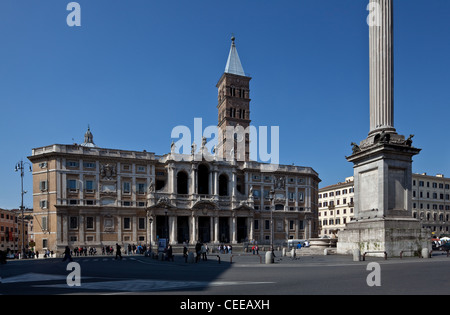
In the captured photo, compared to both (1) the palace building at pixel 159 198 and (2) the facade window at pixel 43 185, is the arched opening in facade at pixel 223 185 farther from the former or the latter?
(2) the facade window at pixel 43 185

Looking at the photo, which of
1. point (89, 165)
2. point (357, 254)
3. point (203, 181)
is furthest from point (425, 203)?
point (357, 254)

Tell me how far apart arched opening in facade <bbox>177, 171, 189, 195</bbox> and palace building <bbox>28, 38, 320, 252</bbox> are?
0.19 m

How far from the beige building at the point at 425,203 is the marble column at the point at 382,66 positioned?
64400 millimetres

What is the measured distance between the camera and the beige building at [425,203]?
89.8 meters

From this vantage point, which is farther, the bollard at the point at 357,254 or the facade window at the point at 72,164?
the facade window at the point at 72,164

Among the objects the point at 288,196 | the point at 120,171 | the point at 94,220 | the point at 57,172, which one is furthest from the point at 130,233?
the point at 288,196

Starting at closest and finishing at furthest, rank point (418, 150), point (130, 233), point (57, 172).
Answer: point (418, 150), point (57, 172), point (130, 233)

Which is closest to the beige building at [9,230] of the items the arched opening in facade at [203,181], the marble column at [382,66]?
the arched opening in facade at [203,181]

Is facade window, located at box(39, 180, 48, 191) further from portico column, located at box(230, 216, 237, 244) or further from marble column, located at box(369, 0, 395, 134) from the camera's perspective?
marble column, located at box(369, 0, 395, 134)

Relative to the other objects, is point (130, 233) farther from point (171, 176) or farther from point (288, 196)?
point (288, 196)

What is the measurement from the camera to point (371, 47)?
1007 inches

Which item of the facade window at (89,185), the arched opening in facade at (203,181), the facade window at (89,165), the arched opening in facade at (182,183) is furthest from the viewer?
the arched opening in facade at (203,181)
